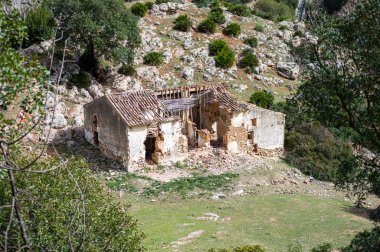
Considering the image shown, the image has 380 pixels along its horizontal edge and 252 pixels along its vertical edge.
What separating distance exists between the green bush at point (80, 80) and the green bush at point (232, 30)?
16653mm

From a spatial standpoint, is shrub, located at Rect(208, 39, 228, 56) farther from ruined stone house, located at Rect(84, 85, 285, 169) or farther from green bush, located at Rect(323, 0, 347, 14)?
green bush, located at Rect(323, 0, 347, 14)

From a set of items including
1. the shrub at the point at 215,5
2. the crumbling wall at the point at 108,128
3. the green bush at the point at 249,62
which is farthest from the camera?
the shrub at the point at 215,5

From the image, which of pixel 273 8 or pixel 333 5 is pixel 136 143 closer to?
pixel 273 8

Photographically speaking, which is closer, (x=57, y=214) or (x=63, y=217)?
(x=63, y=217)

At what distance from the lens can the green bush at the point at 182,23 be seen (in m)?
46.8

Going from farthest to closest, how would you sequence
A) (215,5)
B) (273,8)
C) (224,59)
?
(273,8)
(215,5)
(224,59)

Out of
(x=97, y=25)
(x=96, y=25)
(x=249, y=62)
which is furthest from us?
(x=249, y=62)

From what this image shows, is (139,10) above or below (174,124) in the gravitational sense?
above

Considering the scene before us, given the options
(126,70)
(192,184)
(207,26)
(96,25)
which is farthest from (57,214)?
(207,26)

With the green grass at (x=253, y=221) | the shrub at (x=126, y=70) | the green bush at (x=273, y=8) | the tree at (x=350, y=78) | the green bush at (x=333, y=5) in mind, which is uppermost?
the green bush at (x=333, y=5)

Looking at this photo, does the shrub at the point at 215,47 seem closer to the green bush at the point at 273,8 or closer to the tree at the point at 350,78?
the green bush at the point at 273,8

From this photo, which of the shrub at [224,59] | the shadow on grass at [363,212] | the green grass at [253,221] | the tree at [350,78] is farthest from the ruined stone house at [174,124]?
the tree at [350,78]

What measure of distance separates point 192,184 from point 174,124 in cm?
424

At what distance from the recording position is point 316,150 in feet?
113
